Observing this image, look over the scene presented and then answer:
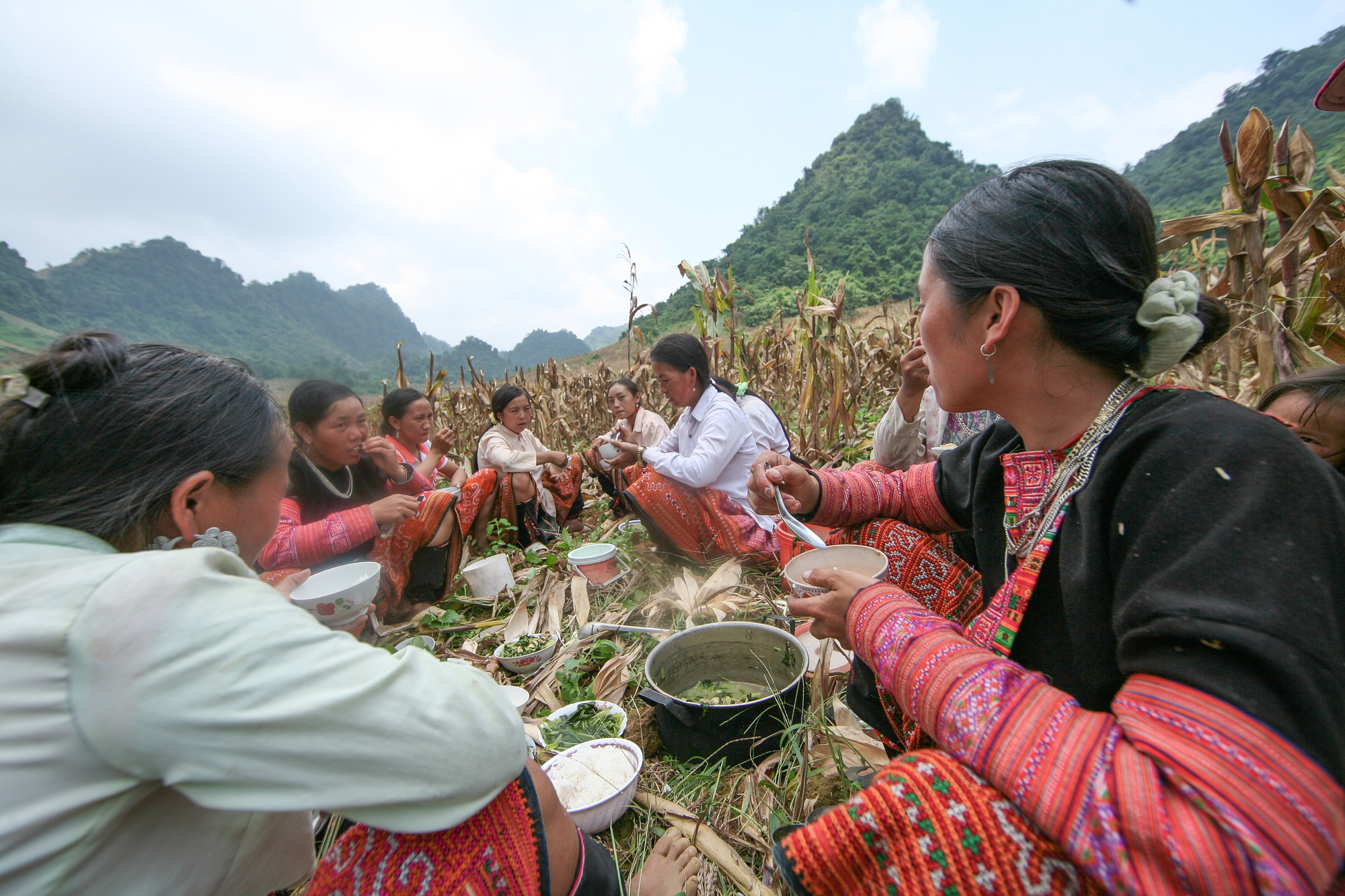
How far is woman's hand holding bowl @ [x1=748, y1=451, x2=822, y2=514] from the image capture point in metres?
2.03

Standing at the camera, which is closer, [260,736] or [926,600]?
[260,736]

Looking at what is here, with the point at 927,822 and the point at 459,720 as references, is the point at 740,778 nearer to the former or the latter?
the point at 927,822

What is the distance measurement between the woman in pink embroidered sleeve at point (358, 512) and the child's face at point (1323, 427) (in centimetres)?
373

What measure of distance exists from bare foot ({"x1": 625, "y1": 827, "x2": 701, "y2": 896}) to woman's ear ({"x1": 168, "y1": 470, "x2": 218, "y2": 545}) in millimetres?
1381

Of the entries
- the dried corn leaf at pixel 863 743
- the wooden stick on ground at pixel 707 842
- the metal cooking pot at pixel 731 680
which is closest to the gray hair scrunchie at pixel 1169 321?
the metal cooking pot at pixel 731 680

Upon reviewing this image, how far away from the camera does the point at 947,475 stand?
6.07 feet

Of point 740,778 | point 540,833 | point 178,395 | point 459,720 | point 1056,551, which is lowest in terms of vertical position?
point 740,778

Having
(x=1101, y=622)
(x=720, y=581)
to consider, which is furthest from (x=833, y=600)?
(x=720, y=581)

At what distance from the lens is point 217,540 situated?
116cm

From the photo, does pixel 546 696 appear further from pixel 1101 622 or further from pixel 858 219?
pixel 858 219

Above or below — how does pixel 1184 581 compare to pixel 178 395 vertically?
below

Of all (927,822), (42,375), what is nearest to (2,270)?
(42,375)

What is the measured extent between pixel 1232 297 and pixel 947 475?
1699mm

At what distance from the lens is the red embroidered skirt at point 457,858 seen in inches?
40.2
